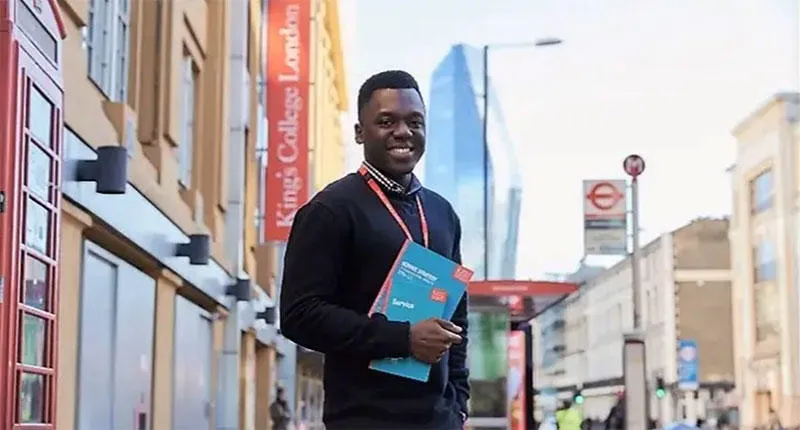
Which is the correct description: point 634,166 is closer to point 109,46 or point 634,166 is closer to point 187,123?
point 187,123

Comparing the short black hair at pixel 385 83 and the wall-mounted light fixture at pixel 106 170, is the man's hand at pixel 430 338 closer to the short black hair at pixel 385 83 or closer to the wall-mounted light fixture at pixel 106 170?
the short black hair at pixel 385 83

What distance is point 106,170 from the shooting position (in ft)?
34.1

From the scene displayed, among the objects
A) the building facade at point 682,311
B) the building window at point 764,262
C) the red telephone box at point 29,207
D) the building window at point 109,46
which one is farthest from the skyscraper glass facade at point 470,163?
the building facade at point 682,311

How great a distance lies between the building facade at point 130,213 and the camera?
5.32m

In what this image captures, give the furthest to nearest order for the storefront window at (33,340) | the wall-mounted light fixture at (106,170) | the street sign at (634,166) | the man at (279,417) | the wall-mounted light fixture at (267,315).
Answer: the wall-mounted light fixture at (267,315)
the street sign at (634,166)
the man at (279,417)
the wall-mounted light fixture at (106,170)
the storefront window at (33,340)

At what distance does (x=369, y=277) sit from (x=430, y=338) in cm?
21

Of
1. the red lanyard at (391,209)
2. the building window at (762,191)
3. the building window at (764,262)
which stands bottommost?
the red lanyard at (391,209)

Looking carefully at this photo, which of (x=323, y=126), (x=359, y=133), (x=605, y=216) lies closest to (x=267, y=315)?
(x=605, y=216)

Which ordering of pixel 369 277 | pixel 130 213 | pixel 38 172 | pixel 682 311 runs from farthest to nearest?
pixel 682 311 → pixel 130 213 → pixel 38 172 → pixel 369 277

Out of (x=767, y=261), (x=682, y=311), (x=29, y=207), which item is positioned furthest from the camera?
(x=682, y=311)

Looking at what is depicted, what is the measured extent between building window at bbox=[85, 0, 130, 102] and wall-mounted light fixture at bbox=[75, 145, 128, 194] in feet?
3.42

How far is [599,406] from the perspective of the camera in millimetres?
98062

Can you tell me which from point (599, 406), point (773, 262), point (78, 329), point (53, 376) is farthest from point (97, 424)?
point (599, 406)

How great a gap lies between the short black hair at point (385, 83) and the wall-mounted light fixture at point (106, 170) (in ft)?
23.7
